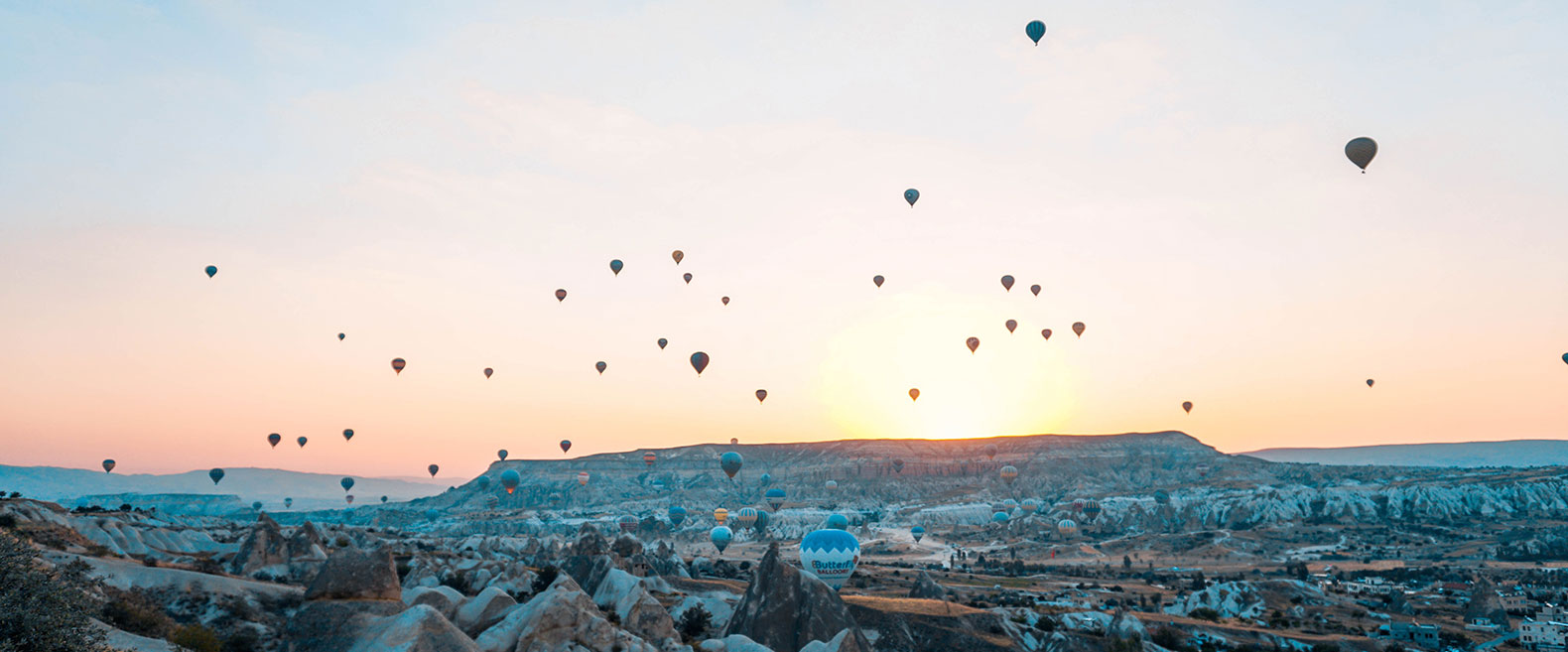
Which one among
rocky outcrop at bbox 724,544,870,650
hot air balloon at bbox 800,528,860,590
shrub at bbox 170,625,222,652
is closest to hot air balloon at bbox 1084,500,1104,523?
hot air balloon at bbox 800,528,860,590

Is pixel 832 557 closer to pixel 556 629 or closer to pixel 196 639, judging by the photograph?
pixel 556 629

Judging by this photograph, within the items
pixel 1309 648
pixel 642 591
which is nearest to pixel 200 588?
pixel 642 591

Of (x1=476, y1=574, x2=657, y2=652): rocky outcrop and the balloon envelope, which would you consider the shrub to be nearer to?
(x1=476, y1=574, x2=657, y2=652): rocky outcrop

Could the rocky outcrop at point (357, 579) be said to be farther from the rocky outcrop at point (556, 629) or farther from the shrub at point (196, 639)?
the rocky outcrop at point (556, 629)

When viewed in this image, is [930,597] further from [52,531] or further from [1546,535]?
[1546,535]

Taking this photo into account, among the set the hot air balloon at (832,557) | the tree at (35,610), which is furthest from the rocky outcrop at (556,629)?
the hot air balloon at (832,557)

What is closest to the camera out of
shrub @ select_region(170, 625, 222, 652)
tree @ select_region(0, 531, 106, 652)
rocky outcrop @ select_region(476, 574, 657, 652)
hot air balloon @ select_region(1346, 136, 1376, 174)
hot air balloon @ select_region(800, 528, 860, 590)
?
tree @ select_region(0, 531, 106, 652)

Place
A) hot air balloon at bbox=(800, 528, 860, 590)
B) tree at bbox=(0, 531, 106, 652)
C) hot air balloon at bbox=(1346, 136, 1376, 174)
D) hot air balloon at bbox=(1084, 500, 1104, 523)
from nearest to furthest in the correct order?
1. tree at bbox=(0, 531, 106, 652)
2. hot air balloon at bbox=(1346, 136, 1376, 174)
3. hot air balloon at bbox=(800, 528, 860, 590)
4. hot air balloon at bbox=(1084, 500, 1104, 523)
